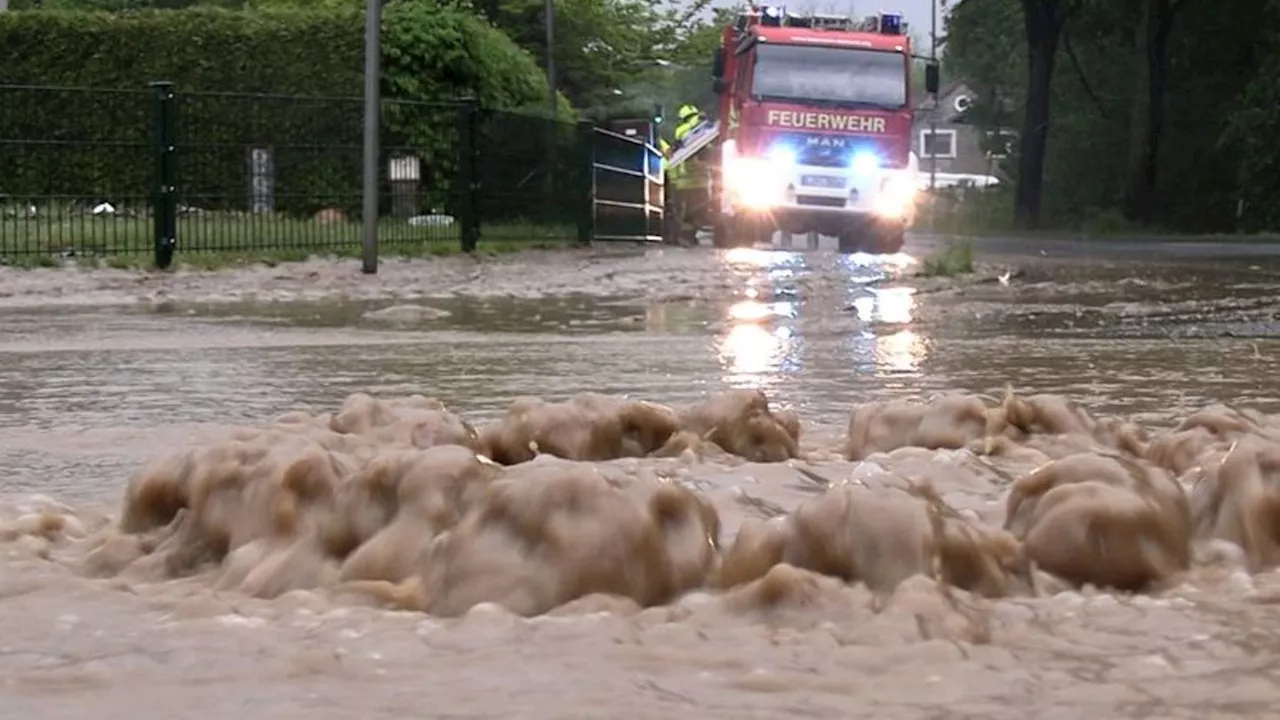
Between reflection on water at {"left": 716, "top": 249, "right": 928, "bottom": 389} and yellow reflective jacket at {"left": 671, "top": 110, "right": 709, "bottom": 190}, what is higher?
yellow reflective jacket at {"left": 671, "top": 110, "right": 709, "bottom": 190}

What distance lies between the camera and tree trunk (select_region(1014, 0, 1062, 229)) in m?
43.8

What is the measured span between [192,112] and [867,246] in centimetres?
1130

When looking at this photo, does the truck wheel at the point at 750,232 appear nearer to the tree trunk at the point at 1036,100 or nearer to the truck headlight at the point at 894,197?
the truck headlight at the point at 894,197

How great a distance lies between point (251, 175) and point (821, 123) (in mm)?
10432

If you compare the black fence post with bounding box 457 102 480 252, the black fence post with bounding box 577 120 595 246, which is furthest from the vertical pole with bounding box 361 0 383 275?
the black fence post with bounding box 577 120 595 246

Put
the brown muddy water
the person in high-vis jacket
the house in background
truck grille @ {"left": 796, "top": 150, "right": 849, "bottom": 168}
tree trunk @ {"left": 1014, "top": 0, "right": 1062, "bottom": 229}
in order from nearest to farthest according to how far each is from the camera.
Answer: the brown muddy water
truck grille @ {"left": 796, "top": 150, "right": 849, "bottom": 168}
the person in high-vis jacket
tree trunk @ {"left": 1014, "top": 0, "right": 1062, "bottom": 229}
the house in background

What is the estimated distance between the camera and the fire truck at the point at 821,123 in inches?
982

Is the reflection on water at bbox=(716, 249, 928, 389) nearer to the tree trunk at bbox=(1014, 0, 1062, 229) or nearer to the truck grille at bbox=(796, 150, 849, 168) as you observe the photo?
the truck grille at bbox=(796, 150, 849, 168)

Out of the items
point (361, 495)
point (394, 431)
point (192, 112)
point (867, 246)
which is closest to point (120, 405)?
point (394, 431)

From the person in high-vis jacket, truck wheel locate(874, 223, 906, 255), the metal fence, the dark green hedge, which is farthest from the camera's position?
the person in high-vis jacket

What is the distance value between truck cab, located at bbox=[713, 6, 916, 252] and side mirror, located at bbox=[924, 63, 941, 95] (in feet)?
7.03

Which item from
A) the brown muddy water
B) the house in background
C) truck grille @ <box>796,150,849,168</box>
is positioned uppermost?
the house in background

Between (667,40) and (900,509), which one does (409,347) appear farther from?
(667,40)

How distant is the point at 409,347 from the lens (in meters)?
7.57
